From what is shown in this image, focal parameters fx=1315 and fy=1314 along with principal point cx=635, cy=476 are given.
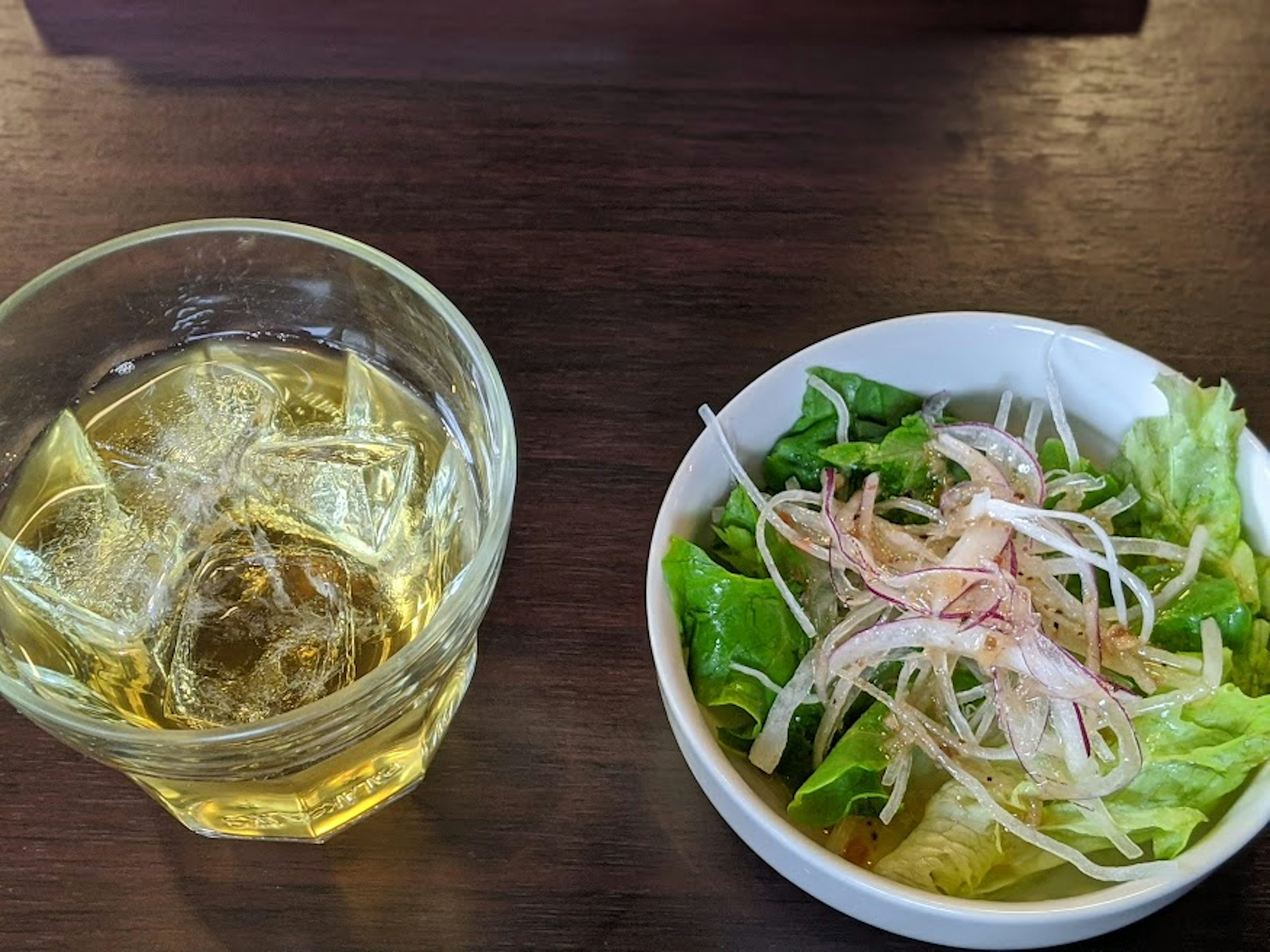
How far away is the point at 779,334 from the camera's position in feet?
4.04

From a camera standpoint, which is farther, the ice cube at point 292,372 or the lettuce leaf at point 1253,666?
the ice cube at point 292,372

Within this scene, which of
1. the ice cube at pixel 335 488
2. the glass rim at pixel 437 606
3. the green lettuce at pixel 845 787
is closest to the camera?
the glass rim at pixel 437 606

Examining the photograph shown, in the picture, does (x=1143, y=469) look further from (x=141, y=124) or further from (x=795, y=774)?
(x=141, y=124)

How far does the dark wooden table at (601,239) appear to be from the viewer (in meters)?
0.91

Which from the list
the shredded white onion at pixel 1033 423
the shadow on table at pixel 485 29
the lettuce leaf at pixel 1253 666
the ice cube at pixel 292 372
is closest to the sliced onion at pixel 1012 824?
the lettuce leaf at pixel 1253 666

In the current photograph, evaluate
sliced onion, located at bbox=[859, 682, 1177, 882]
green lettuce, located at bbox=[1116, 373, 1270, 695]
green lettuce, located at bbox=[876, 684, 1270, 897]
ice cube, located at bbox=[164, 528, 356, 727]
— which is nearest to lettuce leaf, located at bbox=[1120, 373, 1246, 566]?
green lettuce, located at bbox=[1116, 373, 1270, 695]

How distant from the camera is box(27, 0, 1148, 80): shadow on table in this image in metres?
1.46

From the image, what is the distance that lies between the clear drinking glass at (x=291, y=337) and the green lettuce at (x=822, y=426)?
0.79 ft

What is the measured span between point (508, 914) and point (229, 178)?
823 millimetres

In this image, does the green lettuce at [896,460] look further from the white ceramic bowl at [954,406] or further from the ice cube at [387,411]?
the ice cube at [387,411]

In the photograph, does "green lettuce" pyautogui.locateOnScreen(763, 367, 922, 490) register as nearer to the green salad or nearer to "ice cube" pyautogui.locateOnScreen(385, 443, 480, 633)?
the green salad

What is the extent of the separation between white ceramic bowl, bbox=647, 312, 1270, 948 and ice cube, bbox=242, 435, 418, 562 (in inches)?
7.9

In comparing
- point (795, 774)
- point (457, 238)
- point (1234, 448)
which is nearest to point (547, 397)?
point (457, 238)

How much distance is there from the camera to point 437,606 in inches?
35.3
